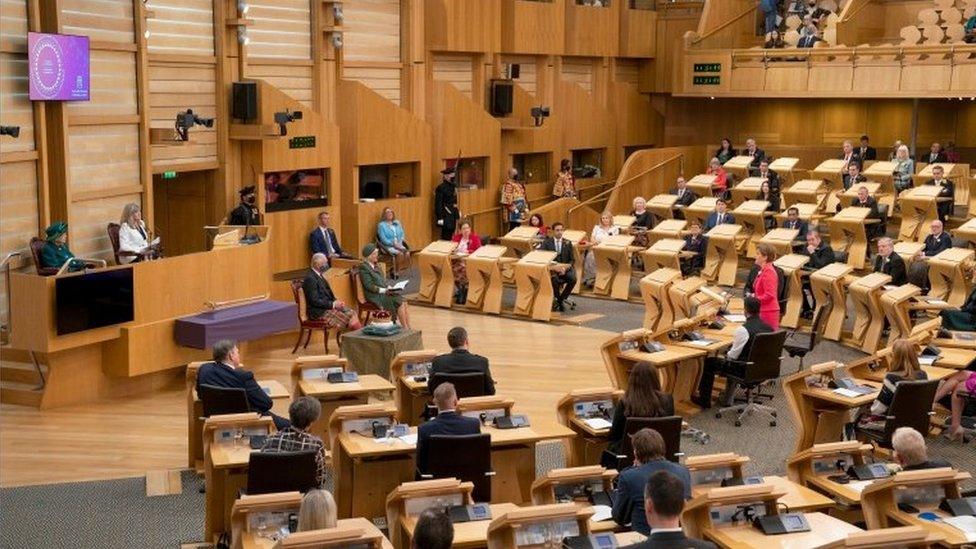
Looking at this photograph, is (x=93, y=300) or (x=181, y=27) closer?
(x=93, y=300)

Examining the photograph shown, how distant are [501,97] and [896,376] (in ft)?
42.8

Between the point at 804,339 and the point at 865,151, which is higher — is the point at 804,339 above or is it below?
below

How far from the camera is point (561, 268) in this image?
16.4 meters

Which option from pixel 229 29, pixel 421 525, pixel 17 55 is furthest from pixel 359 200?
pixel 421 525

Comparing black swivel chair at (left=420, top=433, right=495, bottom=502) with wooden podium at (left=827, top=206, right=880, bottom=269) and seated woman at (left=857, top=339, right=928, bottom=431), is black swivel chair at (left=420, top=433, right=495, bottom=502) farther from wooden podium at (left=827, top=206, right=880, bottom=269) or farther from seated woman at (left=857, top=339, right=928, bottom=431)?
wooden podium at (left=827, top=206, right=880, bottom=269)

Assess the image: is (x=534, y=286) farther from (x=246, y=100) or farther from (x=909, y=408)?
(x=909, y=408)

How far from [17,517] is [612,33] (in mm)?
17622

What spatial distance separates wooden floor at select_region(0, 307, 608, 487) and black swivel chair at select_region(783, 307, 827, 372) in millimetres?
2008

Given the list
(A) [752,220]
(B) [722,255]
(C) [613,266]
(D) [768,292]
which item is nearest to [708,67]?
(A) [752,220]

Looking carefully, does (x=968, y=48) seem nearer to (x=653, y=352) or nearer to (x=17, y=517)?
(x=653, y=352)

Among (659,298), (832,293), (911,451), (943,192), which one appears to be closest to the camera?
(911,451)

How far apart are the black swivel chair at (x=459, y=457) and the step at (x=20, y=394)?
5.70 meters

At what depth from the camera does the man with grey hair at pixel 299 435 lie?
25.6 ft

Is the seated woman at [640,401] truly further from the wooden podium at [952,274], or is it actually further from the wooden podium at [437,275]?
the wooden podium at [437,275]
